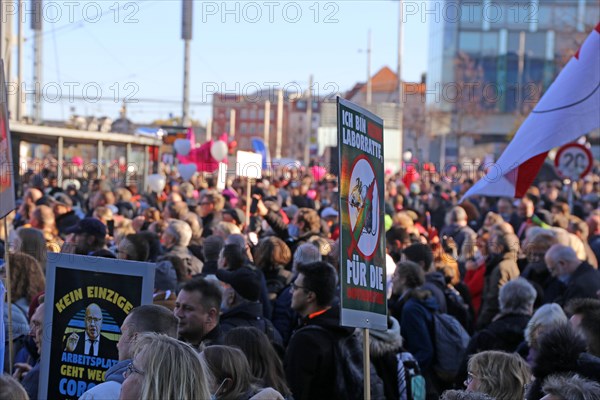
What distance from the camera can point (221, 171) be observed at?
2094 centimetres

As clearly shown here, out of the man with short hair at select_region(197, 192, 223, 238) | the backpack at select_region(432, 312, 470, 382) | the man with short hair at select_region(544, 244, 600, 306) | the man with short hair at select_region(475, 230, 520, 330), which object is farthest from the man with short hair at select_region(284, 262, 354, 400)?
the man with short hair at select_region(197, 192, 223, 238)

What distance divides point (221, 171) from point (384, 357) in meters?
14.8

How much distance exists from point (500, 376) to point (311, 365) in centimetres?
128

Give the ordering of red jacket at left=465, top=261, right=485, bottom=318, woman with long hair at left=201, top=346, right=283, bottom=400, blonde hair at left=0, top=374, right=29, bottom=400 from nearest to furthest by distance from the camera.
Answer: blonde hair at left=0, top=374, right=29, bottom=400 → woman with long hair at left=201, top=346, right=283, bottom=400 → red jacket at left=465, top=261, right=485, bottom=318

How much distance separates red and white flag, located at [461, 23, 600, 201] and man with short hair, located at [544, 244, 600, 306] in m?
1.17

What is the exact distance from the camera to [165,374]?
11.1 ft

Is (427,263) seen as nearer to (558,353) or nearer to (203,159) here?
(558,353)

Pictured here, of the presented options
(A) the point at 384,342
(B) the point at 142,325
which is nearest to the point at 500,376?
(A) the point at 384,342

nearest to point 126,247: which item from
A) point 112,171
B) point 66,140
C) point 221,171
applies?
point 221,171

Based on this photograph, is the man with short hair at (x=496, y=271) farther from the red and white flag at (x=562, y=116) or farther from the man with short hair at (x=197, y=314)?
the man with short hair at (x=197, y=314)

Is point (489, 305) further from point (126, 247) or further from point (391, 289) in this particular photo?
point (126, 247)

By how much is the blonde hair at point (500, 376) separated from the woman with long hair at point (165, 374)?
6.19 ft

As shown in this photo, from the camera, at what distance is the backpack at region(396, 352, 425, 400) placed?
20.9 ft

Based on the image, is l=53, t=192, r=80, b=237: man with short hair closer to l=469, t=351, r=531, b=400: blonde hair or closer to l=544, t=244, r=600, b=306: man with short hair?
l=544, t=244, r=600, b=306: man with short hair
